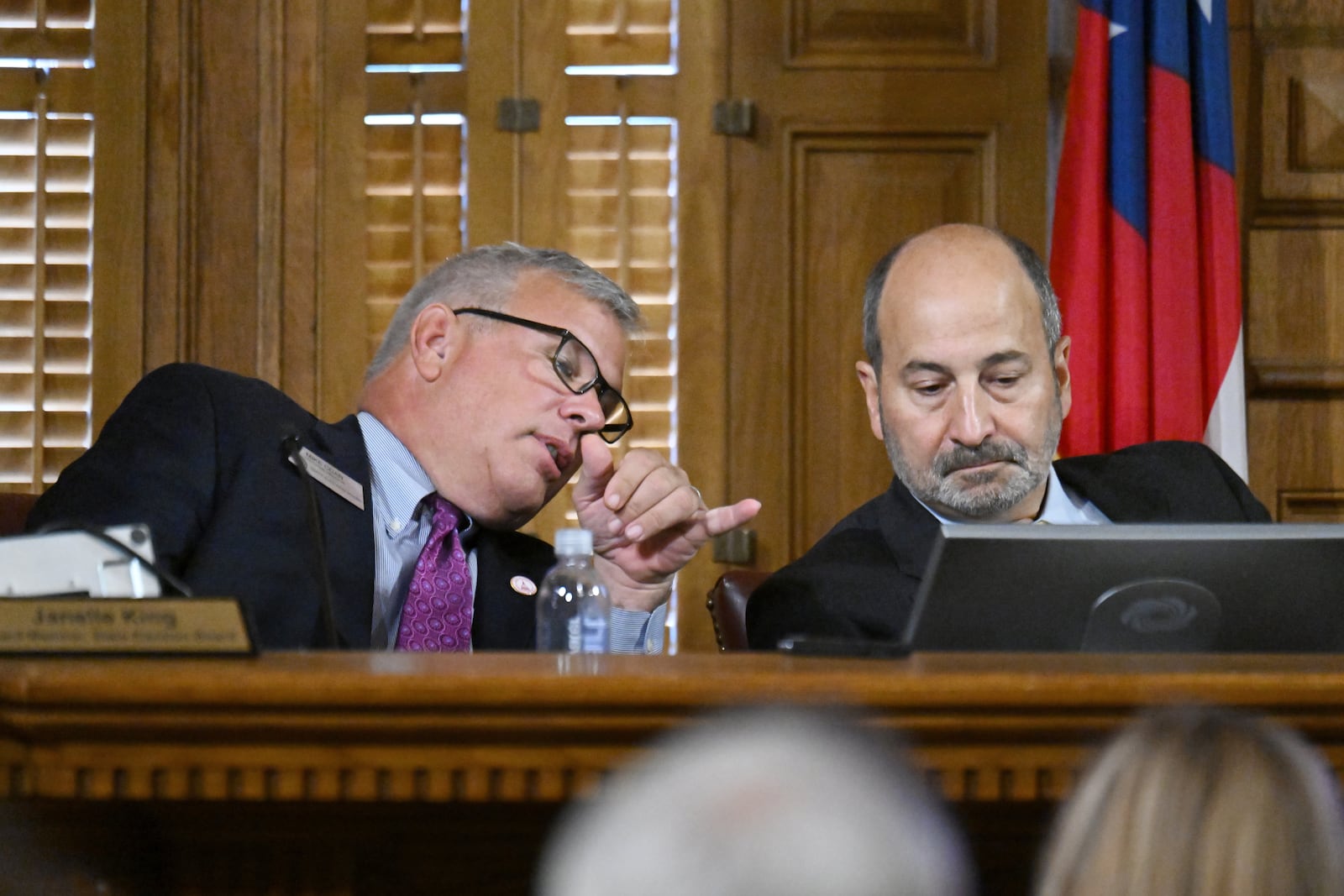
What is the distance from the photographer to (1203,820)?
0.52 meters

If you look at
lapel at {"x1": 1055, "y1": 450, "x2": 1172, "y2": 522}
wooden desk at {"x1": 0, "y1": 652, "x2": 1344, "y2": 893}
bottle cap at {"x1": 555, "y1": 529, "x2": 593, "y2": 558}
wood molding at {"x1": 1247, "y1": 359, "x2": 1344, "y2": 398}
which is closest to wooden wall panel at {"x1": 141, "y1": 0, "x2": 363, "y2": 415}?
lapel at {"x1": 1055, "y1": 450, "x2": 1172, "y2": 522}

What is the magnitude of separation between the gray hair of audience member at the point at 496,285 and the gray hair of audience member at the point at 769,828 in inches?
76.7

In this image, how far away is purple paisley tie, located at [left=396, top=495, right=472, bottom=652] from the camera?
6.95 feet

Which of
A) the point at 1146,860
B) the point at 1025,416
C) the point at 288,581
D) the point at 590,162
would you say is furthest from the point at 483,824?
the point at 590,162

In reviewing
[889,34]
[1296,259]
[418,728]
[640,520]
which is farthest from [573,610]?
[1296,259]

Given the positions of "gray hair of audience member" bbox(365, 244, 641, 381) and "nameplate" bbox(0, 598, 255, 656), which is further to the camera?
"gray hair of audience member" bbox(365, 244, 641, 381)

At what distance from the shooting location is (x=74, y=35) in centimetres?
333

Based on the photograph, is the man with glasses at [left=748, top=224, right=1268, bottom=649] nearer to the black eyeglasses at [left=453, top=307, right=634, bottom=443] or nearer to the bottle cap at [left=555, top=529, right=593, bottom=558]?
the black eyeglasses at [left=453, top=307, right=634, bottom=443]

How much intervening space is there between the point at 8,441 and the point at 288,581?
1.62 metres

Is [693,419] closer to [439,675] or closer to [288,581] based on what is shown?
[288,581]

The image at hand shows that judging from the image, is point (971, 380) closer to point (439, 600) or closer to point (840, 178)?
point (439, 600)

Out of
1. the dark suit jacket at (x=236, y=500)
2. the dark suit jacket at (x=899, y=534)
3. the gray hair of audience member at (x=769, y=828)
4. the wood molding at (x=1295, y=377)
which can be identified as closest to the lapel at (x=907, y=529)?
the dark suit jacket at (x=899, y=534)

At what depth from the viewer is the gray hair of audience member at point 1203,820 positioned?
52 centimetres

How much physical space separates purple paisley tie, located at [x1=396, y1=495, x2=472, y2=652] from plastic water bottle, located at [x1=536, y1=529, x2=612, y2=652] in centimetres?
22
